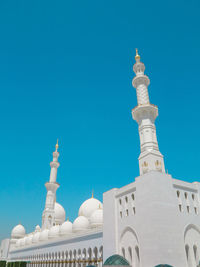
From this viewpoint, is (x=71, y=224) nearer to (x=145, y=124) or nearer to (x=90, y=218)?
(x=90, y=218)

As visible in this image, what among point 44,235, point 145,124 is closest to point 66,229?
point 44,235

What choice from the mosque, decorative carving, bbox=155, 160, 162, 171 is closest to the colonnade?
the mosque

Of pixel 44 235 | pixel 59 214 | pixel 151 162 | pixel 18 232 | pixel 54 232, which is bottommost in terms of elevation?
pixel 44 235

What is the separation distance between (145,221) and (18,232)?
4273 centimetres

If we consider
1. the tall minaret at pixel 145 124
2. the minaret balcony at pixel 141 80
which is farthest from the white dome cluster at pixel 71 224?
the minaret balcony at pixel 141 80

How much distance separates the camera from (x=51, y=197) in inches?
1599

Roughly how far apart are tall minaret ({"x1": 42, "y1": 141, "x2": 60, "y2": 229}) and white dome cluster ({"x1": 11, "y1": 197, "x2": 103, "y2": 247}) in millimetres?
1409

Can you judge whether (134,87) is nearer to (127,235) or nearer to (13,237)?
(127,235)

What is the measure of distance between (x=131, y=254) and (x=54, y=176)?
25510 millimetres

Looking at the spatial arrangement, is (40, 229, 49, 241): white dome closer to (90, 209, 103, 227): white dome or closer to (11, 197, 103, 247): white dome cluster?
(11, 197, 103, 247): white dome cluster

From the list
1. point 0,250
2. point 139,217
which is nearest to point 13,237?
point 0,250

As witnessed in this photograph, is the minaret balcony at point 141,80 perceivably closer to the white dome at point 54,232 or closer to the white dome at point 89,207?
the white dome at point 89,207

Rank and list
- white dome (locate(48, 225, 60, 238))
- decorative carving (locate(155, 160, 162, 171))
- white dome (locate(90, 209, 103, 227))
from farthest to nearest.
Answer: white dome (locate(48, 225, 60, 238)) < white dome (locate(90, 209, 103, 227)) < decorative carving (locate(155, 160, 162, 171))

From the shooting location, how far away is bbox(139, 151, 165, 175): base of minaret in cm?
2119
